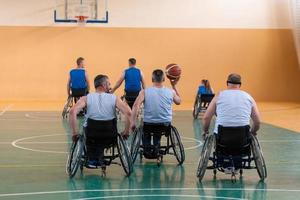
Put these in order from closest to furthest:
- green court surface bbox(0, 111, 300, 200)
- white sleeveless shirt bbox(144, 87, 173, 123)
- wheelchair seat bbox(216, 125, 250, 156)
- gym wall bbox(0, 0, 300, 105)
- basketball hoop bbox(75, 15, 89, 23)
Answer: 1. green court surface bbox(0, 111, 300, 200)
2. wheelchair seat bbox(216, 125, 250, 156)
3. white sleeveless shirt bbox(144, 87, 173, 123)
4. basketball hoop bbox(75, 15, 89, 23)
5. gym wall bbox(0, 0, 300, 105)

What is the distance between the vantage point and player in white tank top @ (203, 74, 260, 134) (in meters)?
6.68

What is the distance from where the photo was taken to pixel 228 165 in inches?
268

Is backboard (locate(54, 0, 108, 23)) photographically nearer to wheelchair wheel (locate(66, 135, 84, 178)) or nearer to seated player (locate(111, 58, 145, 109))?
seated player (locate(111, 58, 145, 109))

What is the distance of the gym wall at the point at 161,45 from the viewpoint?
19.6 m

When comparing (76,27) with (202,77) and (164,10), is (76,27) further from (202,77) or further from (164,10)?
(202,77)

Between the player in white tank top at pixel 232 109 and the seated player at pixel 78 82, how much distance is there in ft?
24.4

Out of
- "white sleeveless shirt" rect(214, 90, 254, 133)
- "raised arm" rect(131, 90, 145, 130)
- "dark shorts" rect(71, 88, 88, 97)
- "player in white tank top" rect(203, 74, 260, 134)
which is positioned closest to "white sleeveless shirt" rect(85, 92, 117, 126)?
"raised arm" rect(131, 90, 145, 130)

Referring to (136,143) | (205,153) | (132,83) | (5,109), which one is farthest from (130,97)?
(205,153)

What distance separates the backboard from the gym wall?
0.75 feet

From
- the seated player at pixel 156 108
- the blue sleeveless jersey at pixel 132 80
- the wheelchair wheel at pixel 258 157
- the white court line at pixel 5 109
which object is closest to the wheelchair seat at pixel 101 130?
the seated player at pixel 156 108

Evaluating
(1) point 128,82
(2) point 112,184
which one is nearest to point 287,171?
(2) point 112,184

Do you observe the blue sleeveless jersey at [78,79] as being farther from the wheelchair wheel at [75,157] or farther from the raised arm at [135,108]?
the wheelchair wheel at [75,157]

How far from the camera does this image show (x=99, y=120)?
6.89 metres

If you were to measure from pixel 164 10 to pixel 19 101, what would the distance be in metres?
5.36
